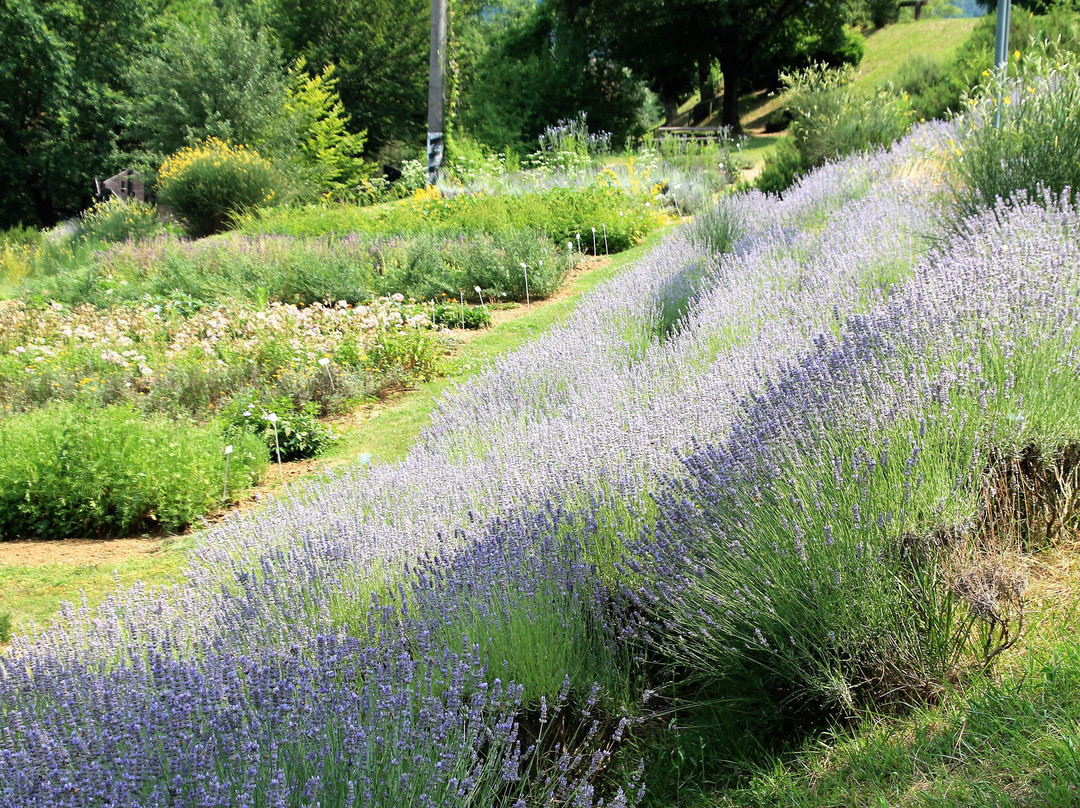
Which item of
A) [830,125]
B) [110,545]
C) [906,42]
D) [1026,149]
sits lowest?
[110,545]

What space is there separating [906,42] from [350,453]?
3508cm

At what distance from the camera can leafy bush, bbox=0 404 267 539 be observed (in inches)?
187

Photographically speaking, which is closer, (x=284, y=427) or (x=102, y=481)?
(x=102, y=481)

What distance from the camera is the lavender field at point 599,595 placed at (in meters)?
1.93

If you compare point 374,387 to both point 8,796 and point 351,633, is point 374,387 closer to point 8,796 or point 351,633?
point 351,633

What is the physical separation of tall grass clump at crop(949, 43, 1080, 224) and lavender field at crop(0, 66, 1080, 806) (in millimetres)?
2355

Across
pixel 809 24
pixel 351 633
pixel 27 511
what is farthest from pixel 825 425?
pixel 809 24

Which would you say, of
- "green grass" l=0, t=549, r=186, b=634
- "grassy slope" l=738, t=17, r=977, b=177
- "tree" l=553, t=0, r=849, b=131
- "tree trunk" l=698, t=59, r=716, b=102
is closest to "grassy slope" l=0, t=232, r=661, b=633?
"green grass" l=0, t=549, r=186, b=634

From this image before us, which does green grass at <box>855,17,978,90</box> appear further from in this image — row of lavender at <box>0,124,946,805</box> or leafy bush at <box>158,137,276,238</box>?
row of lavender at <box>0,124,946,805</box>

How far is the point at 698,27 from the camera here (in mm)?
27422

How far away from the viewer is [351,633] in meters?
2.72

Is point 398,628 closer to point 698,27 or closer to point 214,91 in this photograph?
point 214,91

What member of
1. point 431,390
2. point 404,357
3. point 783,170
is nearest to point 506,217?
point 783,170

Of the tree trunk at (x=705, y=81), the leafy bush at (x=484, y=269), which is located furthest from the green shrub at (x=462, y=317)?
the tree trunk at (x=705, y=81)
